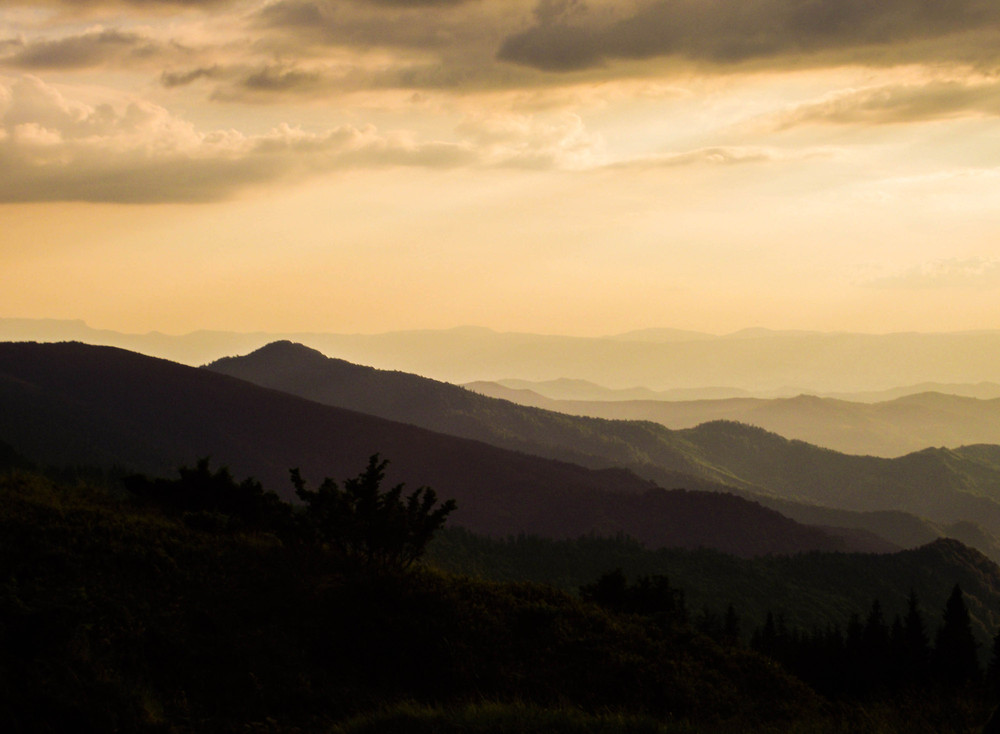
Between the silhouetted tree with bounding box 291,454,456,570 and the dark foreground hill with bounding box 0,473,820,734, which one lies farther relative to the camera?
the silhouetted tree with bounding box 291,454,456,570

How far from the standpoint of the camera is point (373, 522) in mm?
25922

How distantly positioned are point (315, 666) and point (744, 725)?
9747mm

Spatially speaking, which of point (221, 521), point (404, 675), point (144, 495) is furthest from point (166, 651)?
point (144, 495)

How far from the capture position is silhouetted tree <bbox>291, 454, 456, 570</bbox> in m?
25.9

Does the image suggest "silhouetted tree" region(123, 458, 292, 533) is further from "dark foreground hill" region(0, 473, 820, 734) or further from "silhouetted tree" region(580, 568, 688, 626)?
"silhouetted tree" region(580, 568, 688, 626)

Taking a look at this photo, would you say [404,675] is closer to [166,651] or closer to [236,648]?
[236,648]

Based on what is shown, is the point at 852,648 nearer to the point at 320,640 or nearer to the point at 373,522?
the point at 373,522

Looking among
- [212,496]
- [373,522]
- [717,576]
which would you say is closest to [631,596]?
[373,522]

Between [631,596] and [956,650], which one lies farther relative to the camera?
[956,650]

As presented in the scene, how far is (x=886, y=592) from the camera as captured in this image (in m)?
193

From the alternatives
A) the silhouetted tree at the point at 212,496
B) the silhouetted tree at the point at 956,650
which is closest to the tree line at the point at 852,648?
the silhouetted tree at the point at 956,650

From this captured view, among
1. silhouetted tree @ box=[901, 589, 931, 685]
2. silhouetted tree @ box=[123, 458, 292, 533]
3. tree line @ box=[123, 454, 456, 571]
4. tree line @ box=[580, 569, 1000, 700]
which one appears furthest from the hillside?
tree line @ box=[123, 454, 456, 571]

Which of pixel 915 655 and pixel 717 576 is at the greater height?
pixel 915 655

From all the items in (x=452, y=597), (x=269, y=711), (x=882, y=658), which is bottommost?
(x=882, y=658)
